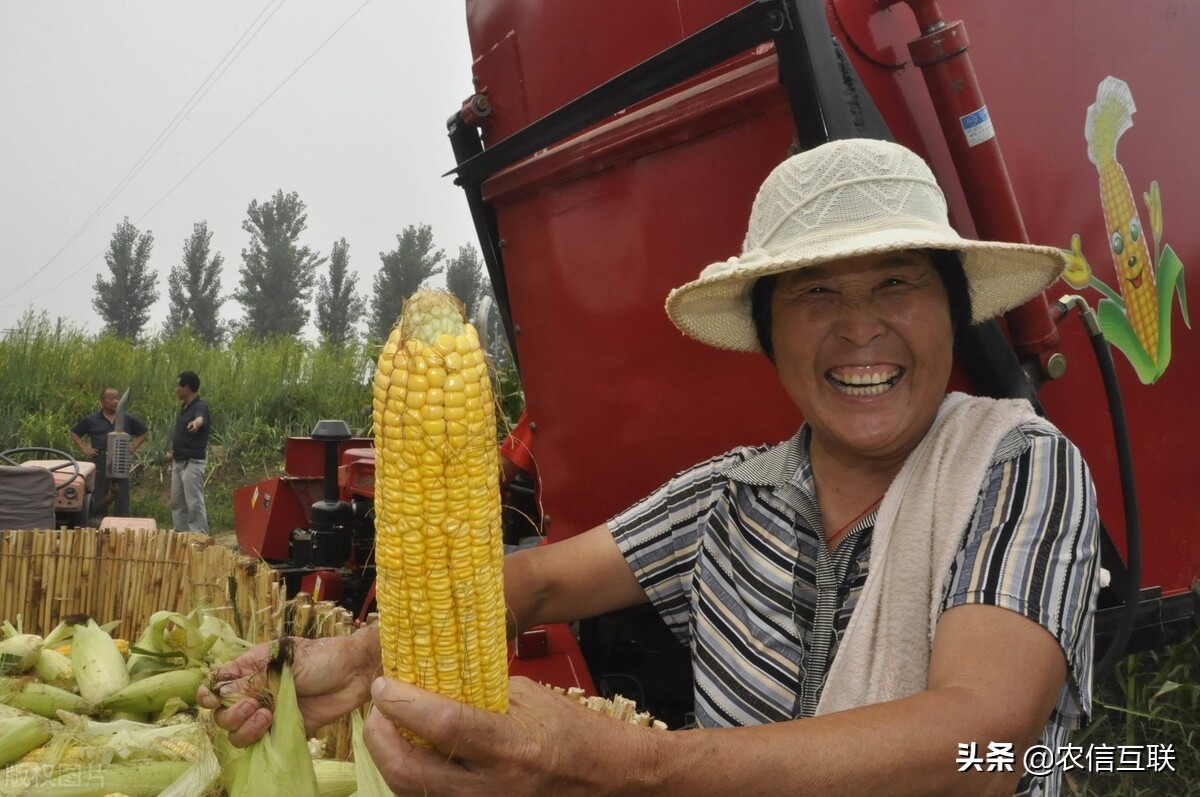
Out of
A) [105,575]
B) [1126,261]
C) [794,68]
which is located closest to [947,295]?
[794,68]

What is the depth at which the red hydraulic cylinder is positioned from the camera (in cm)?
212

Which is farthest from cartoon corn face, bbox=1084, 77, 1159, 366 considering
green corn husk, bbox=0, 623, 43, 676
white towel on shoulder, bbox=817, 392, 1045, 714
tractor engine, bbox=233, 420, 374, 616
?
green corn husk, bbox=0, 623, 43, 676

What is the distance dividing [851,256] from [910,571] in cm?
53

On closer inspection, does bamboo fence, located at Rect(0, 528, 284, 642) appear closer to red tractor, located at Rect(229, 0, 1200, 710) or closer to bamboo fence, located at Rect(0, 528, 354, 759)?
bamboo fence, located at Rect(0, 528, 354, 759)

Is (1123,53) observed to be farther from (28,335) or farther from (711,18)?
(28,335)

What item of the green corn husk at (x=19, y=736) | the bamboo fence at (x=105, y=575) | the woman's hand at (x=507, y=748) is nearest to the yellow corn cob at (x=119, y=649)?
the bamboo fence at (x=105, y=575)

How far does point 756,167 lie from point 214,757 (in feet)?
6.31

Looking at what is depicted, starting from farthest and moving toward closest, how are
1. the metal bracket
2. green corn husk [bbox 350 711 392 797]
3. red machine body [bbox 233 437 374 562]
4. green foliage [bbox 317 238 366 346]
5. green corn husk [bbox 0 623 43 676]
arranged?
green foliage [bbox 317 238 366 346]
red machine body [bbox 233 437 374 562]
green corn husk [bbox 0 623 43 676]
the metal bracket
green corn husk [bbox 350 711 392 797]

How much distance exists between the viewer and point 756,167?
2.43m

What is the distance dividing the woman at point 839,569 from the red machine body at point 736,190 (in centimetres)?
67

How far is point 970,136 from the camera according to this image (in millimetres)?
2174

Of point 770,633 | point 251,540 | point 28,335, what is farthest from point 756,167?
point 28,335

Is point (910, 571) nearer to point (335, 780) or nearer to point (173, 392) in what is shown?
point (335, 780)

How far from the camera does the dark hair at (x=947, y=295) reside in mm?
1679
